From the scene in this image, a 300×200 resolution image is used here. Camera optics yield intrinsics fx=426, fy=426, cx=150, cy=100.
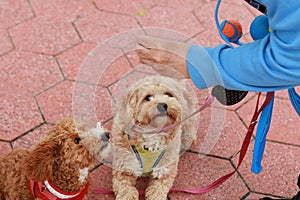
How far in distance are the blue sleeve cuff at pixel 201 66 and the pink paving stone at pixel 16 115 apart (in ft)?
4.01

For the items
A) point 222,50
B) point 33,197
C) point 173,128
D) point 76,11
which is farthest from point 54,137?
point 76,11

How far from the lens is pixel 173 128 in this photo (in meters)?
1.86

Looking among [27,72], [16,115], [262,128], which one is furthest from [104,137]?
[27,72]

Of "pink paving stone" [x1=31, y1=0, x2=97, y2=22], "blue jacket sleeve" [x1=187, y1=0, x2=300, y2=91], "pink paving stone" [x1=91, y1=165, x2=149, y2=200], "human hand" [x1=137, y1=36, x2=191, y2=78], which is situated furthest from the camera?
"pink paving stone" [x1=31, y1=0, x2=97, y2=22]

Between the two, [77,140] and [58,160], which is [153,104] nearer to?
[77,140]

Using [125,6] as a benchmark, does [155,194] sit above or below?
below

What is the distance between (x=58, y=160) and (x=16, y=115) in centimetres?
86

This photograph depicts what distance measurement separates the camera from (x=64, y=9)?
10.5ft

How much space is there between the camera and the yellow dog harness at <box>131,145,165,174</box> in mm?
1994

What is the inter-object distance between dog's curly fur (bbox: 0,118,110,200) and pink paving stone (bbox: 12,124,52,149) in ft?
1.44

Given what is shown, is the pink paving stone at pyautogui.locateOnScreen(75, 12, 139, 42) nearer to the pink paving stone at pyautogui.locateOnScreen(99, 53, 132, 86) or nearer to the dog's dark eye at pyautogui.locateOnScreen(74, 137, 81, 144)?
the pink paving stone at pyautogui.locateOnScreen(99, 53, 132, 86)

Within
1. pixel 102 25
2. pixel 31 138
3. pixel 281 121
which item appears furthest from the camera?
pixel 102 25

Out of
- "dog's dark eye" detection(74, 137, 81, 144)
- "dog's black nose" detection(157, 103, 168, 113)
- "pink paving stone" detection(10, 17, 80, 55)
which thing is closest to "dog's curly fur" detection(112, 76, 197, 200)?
"dog's black nose" detection(157, 103, 168, 113)

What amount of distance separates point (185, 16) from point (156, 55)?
180 cm
